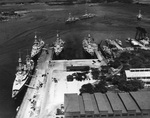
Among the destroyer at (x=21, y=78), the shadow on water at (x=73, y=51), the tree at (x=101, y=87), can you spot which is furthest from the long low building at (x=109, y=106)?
the shadow on water at (x=73, y=51)

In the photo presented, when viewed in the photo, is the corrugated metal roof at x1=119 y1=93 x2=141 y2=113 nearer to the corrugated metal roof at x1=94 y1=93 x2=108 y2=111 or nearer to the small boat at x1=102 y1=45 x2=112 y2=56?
the corrugated metal roof at x1=94 y1=93 x2=108 y2=111

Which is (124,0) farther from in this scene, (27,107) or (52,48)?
(27,107)

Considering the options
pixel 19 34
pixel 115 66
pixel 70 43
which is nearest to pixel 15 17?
pixel 19 34

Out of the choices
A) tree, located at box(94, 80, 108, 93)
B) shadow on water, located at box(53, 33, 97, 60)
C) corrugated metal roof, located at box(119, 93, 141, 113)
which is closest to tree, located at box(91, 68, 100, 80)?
tree, located at box(94, 80, 108, 93)

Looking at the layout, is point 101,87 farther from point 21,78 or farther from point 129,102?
point 21,78

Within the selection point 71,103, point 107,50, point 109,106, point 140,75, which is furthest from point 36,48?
point 109,106

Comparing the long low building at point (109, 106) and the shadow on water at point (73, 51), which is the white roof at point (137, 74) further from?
the shadow on water at point (73, 51)
